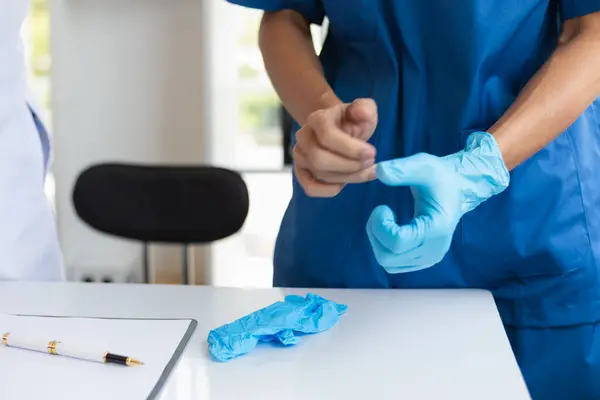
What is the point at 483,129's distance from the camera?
32.5 inches

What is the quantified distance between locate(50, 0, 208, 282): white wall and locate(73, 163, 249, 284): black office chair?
3.82ft

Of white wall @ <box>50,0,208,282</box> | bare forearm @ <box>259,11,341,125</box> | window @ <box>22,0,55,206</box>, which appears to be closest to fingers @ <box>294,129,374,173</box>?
bare forearm @ <box>259,11,341,125</box>

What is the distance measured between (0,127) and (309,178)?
17.1 inches

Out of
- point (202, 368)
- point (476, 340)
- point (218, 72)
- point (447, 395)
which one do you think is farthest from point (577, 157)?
point (218, 72)

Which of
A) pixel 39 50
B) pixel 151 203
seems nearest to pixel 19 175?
pixel 151 203

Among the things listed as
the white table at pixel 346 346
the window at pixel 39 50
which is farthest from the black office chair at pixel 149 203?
the window at pixel 39 50

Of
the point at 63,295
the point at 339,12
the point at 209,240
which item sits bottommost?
the point at 209,240

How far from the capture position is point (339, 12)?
0.87 metres

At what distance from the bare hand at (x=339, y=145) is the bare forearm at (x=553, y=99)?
17cm

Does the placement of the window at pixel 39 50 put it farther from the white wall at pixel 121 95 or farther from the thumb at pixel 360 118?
the thumb at pixel 360 118

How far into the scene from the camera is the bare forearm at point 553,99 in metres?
0.75

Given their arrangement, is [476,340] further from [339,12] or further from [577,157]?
[339,12]

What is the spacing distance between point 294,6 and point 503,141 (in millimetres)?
376

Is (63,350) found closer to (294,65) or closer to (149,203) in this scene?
(294,65)
